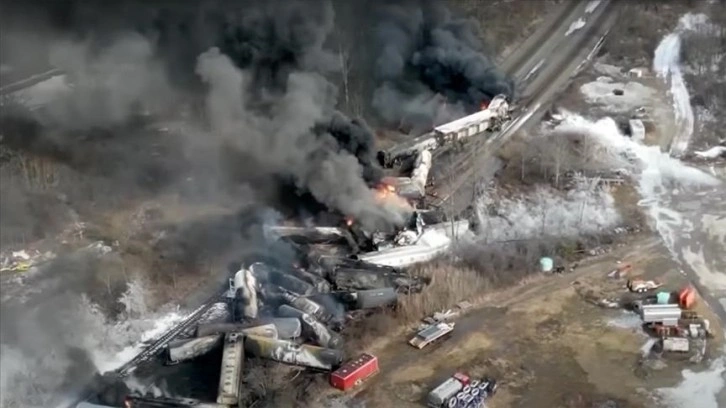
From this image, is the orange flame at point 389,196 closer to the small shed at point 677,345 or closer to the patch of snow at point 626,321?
the patch of snow at point 626,321

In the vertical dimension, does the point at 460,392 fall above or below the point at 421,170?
below

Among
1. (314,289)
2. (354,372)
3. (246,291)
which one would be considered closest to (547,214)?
(314,289)

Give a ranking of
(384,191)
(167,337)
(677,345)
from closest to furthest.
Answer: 1. (677,345)
2. (167,337)
3. (384,191)

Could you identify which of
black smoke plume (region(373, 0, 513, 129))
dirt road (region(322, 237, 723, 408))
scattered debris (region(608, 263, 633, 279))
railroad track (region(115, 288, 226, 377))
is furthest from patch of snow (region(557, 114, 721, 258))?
railroad track (region(115, 288, 226, 377))

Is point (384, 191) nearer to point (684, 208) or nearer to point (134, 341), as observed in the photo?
point (134, 341)

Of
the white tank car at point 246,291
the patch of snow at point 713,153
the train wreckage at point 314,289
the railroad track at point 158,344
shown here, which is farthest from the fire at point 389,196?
the patch of snow at point 713,153

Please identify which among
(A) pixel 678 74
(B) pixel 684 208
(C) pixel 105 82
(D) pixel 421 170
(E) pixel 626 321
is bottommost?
(E) pixel 626 321

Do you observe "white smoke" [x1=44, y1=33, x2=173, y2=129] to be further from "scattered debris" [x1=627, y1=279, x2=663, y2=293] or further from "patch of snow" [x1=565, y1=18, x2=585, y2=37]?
"patch of snow" [x1=565, y1=18, x2=585, y2=37]
